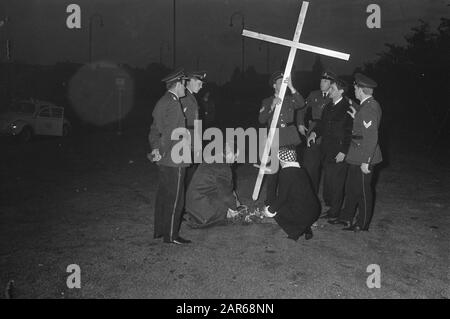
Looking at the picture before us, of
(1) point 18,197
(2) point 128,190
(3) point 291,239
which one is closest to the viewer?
(3) point 291,239

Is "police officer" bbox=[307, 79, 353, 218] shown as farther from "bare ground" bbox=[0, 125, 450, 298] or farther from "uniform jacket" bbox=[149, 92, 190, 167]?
"uniform jacket" bbox=[149, 92, 190, 167]

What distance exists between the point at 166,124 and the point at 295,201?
1935 mm

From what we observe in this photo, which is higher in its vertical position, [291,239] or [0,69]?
[0,69]

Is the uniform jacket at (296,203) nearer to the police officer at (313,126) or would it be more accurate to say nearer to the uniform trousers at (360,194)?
the uniform trousers at (360,194)

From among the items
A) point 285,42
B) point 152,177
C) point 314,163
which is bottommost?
point 152,177

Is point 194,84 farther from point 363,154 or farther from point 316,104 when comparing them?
point 363,154

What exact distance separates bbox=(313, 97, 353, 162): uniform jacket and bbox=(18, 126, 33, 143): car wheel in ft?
44.6

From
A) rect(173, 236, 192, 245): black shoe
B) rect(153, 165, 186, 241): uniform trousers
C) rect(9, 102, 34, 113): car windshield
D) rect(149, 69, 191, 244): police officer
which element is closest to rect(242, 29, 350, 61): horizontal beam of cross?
rect(149, 69, 191, 244): police officer

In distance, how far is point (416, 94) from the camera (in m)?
27.6

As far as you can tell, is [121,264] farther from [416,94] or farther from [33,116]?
[416,94]

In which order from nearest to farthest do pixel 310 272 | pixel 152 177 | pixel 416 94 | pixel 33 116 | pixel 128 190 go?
pixel 310 272, pixel 128 190, pixel 152 177, pixel 33 116, pixel 416 94

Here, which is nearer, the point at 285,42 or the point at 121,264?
the point at 121,264

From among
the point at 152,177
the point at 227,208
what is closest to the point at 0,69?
the point at 152,177
